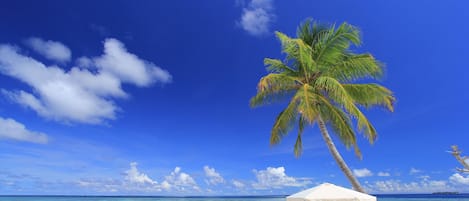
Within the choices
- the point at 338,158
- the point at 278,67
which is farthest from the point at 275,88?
the point at 338,158

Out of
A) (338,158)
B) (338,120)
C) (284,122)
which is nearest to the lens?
(338,158)

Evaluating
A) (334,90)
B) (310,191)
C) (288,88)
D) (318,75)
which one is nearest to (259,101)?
(288,88)

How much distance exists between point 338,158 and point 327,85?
2034 mm

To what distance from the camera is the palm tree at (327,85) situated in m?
9.56

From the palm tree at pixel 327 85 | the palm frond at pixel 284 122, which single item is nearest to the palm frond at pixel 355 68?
the palm tree at pixel 327 85

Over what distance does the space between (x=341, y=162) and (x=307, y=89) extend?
7.19 ft

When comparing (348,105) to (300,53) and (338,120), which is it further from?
(300,53)

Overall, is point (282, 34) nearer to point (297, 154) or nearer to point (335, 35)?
point (335, 35)

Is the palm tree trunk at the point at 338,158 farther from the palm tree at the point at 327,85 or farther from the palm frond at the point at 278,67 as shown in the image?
the palm frond at the point at 278,67

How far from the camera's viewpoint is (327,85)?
30.9 ft

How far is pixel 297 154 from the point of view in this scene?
11227mm

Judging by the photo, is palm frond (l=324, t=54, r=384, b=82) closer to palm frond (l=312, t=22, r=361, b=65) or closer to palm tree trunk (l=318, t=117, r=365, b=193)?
palm frond (l=312, t=22, r=361, b=65)

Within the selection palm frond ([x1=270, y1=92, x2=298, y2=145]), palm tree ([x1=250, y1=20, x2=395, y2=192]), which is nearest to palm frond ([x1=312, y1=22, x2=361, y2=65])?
palm tree ([x1=250, y1=20, x2=395, y2=192])

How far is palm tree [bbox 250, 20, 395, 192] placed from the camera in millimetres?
9562
